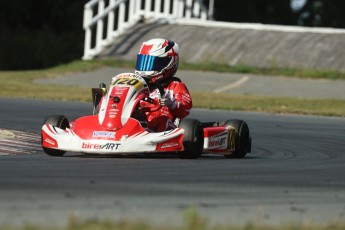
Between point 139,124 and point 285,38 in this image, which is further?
point 285,38

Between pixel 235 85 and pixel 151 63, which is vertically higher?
pixel 151 63

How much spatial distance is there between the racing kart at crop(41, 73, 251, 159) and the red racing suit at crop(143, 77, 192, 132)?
9 centimetres

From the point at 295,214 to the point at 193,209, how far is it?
871mm

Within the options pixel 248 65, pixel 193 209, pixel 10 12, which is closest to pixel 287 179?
pixel 193 209

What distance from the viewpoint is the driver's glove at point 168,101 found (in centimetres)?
1252

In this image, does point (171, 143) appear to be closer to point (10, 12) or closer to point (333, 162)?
point (333, 162)

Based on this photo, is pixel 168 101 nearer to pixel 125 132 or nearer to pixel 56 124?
pixel 125 132

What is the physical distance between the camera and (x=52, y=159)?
1138 centimetres

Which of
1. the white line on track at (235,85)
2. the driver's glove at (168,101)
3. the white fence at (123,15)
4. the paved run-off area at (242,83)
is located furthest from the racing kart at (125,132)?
the white fence at (123,15)

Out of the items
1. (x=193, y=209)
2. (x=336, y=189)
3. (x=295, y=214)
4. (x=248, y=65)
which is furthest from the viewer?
(x=248, y=65)

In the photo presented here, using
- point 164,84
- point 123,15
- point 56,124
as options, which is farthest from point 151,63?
point 123,15

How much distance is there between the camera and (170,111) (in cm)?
1277

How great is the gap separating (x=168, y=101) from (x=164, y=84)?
1.72ft

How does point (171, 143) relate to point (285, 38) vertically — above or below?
above
